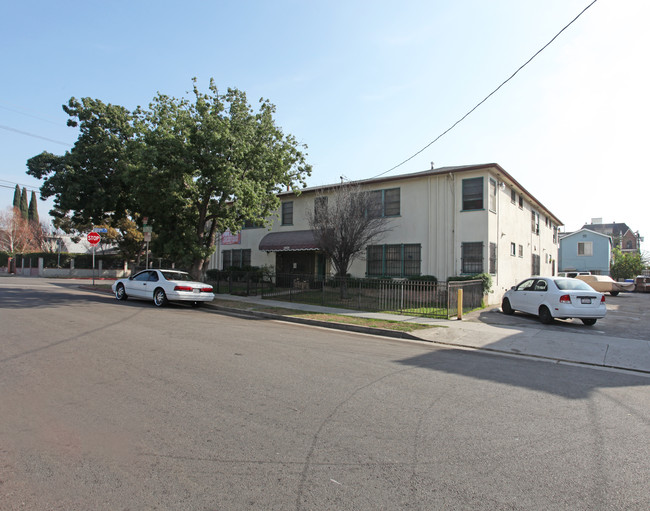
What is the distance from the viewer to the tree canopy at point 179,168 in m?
15.9

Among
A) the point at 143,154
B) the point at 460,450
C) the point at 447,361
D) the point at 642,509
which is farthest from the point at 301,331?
the point at 143,154

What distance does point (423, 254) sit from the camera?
1997 cm

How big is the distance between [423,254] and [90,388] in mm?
16872

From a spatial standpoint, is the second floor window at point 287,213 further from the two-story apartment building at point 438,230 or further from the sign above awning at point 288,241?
the sign above awning at point 288,241

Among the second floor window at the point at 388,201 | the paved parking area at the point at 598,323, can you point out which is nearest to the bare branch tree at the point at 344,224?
the second floor window at the point at 388,201

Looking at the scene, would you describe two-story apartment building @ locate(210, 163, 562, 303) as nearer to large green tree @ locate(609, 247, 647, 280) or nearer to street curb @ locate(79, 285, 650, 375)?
street curb @ locate(79, 285, 650, 375)

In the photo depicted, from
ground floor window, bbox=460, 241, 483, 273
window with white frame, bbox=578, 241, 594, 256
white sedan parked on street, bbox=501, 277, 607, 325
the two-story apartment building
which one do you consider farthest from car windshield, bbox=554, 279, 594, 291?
window with white frame, bbox=578, 241, 594, 256

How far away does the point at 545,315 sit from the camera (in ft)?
42.2

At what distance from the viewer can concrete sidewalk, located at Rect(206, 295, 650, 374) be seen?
8305 mm

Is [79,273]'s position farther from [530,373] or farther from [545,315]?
[530,373]

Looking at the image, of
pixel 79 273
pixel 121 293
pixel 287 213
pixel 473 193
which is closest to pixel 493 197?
pixel 473 193

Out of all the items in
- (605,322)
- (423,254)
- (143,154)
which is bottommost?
(605,322)

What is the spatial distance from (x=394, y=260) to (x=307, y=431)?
1737 cm

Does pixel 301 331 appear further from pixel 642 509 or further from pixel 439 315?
pixel 642 509
